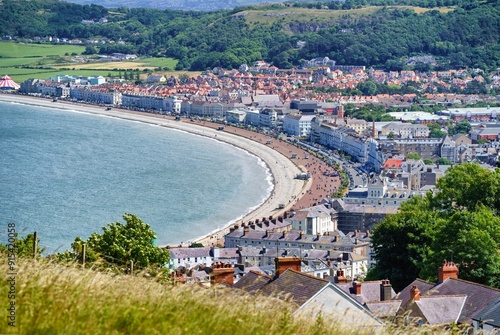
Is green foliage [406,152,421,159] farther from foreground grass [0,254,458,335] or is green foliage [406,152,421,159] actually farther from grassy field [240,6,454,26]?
grassy field [240,6,454,26]

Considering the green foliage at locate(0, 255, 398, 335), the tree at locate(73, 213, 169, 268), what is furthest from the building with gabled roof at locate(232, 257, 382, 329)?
the tree at locate(73, 213, 169, 268)

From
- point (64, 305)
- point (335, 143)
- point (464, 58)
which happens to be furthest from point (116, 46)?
point (64, 305)

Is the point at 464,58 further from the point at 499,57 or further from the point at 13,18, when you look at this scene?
the point at 13,18

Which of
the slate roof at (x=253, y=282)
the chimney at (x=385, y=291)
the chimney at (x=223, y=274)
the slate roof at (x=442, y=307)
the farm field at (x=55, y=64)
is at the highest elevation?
the slate roof at (x=253, y=282)

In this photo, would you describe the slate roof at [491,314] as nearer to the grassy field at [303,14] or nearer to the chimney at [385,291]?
the chimney at [385,291]

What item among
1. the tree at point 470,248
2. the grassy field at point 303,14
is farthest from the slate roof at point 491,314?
the grassy field at point 303,14

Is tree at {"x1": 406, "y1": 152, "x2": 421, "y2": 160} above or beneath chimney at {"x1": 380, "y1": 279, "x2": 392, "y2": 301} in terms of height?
beneath

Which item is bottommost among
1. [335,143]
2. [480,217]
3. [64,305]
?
[335,143]
